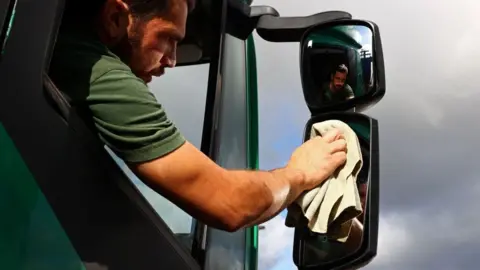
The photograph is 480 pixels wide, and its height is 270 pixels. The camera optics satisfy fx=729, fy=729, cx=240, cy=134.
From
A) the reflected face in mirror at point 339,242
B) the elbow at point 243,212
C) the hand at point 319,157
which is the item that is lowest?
the reflected face in mirror at point 339,242

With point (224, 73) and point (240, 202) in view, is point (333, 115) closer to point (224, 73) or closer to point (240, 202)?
point (224, 73)

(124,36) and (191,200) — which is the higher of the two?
(124,36)

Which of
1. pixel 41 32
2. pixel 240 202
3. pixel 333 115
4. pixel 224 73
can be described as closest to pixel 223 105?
pixel 224 73

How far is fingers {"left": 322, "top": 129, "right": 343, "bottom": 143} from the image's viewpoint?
6.75ft

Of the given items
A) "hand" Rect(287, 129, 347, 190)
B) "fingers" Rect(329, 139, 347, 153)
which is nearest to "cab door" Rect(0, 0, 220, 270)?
"hand" Rect(287, 129, 347, 190)

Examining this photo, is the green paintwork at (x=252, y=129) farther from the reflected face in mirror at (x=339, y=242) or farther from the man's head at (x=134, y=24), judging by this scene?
the man's head at (x=134, y=24)

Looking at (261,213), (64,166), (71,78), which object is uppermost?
(71,78)

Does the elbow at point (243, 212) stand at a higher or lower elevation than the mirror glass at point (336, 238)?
higher

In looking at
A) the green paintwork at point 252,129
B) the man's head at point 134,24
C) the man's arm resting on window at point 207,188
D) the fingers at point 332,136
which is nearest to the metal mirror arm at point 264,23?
the green paintwork at point 252,129

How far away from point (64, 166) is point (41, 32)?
285 millimetres

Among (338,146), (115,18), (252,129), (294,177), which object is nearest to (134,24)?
(115,18)

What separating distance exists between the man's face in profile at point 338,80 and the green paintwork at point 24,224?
1.07 metres

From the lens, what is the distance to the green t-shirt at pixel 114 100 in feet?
4.92

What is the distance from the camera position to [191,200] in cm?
155
